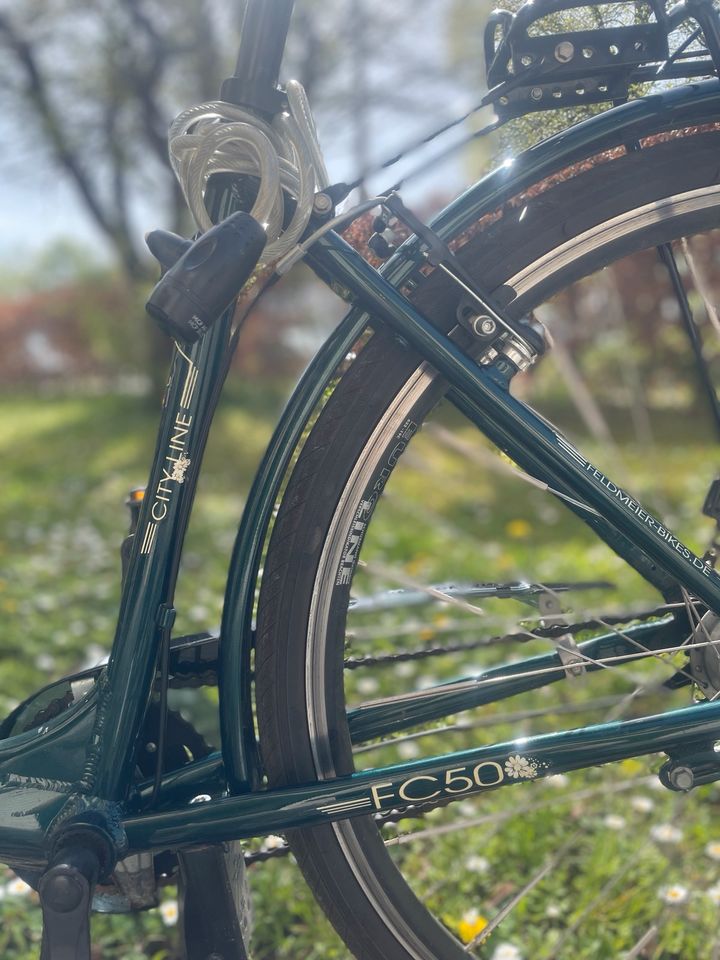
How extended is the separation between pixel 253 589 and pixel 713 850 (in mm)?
1194

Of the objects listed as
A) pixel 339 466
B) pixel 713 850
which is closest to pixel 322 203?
pixel 339 466

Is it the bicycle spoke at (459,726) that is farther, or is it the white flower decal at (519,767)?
the bicycle spoke at (459,726)

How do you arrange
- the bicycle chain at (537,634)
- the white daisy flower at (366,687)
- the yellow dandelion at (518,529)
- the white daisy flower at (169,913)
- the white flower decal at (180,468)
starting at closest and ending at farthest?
the white flower decal at (180,468), the bicycle chain at (537,634), the white daisy flower at (169,913), the white daisy flower at (366,687), the yellow dandelion at (518,529)

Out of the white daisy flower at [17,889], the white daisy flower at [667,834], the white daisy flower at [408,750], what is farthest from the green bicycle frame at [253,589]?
the white daisy flower at [408,750]

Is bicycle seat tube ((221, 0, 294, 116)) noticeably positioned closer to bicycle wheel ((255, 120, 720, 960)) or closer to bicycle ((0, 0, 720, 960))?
bicycle ((0, 0, 720, 960))

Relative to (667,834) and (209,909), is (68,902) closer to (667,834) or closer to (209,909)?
(209,909)

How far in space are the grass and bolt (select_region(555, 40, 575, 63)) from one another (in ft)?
2.35

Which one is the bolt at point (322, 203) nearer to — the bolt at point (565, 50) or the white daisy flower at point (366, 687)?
the bolt at point (565, 50)

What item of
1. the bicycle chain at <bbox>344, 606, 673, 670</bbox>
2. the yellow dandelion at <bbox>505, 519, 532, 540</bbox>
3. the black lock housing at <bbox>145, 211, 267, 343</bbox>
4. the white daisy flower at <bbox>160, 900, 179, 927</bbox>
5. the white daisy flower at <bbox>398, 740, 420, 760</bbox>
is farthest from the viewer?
the yellow dandelion at <bbox>505, 519, 532, 540</bbox>

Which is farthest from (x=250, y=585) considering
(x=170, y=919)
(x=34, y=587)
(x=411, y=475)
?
(x=411, y=475)

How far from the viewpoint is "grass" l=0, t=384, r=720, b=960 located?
5.50ft

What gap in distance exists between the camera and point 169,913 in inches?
66.4

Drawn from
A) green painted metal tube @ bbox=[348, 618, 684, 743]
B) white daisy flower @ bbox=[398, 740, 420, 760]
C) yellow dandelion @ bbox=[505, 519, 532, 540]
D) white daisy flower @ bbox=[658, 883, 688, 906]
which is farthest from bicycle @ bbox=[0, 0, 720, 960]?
yellow dandelion @ bbox=[505, 519, 532, 540]

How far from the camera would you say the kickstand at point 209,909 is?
4.10 feet
